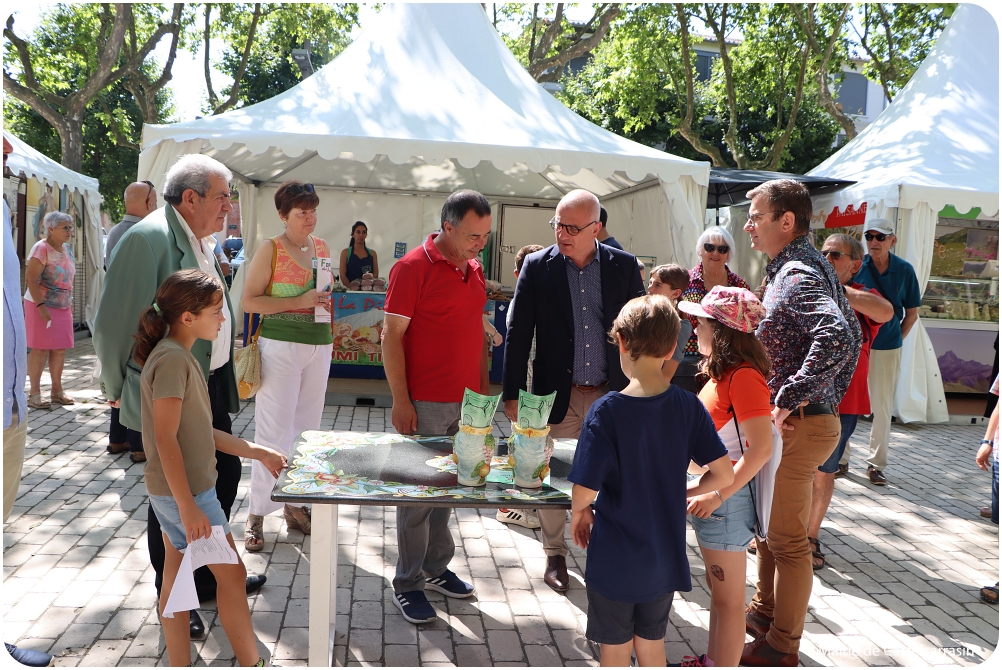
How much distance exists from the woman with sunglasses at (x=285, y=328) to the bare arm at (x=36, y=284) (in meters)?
3.92

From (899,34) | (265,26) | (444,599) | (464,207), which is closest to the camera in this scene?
(464,207)

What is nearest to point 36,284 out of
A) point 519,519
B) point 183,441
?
point 519,519

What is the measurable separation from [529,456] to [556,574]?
53.5 inches

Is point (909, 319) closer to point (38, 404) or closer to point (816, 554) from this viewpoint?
point (816, 554)

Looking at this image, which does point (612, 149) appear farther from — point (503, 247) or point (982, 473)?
point (503, 247)

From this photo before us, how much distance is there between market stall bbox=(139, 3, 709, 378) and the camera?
652 centimetres

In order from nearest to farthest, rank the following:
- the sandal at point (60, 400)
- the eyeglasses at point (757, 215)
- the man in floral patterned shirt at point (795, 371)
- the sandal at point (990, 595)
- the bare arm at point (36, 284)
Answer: the man in floral patterned shirt at point (795, 371)
the eyeglasses at point (757, 215)
the sandal at point (990, 595)
the bare arm at point (36, 284)
the sandal at point (60, 400)

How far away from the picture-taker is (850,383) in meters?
3.72

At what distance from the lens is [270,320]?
3.79 m

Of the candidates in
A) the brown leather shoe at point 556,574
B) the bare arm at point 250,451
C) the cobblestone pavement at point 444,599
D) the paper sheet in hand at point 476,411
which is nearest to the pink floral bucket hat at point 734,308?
the paper sheet in hand at point 476,411

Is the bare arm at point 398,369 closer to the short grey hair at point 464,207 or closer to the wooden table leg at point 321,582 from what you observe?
the short grey hair at point 464,207

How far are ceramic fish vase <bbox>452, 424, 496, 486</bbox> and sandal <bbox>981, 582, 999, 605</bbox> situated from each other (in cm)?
290

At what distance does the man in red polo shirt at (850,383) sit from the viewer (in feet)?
12.3

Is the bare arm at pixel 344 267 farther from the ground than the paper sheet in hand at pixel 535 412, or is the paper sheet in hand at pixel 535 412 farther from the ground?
the bare arm at pixel 344 267
